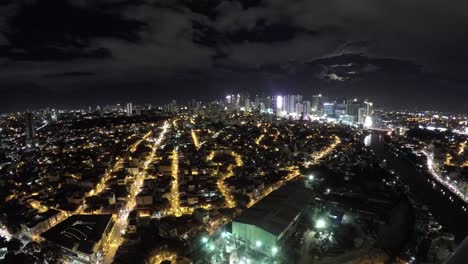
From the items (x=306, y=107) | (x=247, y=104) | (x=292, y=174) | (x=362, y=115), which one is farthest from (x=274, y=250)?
(x=247, y=104)

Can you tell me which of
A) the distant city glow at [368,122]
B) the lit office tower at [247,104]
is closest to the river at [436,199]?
the distant city glow at [368,122]

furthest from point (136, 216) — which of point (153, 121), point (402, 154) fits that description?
point (153, 121)

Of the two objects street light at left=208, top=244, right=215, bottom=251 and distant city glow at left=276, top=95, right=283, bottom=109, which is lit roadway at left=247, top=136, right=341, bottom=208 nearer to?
street light at left=208, top=244, right=215, bottom=251

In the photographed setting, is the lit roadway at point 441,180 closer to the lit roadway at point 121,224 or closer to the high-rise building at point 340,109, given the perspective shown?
the lit roadway at point 121,224

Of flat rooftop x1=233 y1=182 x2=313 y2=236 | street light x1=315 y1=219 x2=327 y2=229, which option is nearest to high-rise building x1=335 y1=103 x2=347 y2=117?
flat rooftop x1=233 y1=182 x2=313 y2=236

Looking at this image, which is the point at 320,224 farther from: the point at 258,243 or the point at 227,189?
the point at 227,189

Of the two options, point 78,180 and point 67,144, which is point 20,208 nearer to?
point 78,180

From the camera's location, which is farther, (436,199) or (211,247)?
(436,199)
